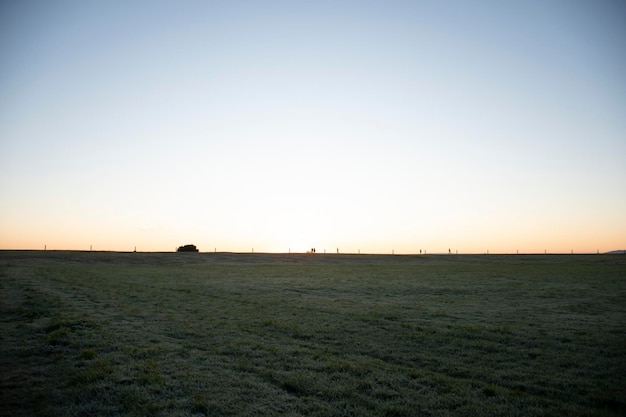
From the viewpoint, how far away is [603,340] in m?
15.2

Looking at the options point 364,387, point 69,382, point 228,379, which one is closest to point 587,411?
point 364,387

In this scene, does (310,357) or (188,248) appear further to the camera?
(188,248)

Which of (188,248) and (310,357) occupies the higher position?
(188,248)

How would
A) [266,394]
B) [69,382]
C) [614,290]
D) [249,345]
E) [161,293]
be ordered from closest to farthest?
[266,394] < [69,382] < [249,345] < [161,293] < [614,290]

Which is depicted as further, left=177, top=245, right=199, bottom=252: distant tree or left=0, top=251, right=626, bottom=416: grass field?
left=177, top=245, right=199, bottom=252: distant tree

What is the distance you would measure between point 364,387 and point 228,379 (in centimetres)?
401

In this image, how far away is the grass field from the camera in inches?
372

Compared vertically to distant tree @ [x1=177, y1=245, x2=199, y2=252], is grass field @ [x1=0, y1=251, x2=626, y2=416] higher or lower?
lower

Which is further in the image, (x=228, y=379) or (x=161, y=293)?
(x=161, y=293)

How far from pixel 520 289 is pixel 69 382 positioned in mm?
33562

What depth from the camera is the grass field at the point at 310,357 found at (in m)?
9.45

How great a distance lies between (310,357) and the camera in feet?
43.0

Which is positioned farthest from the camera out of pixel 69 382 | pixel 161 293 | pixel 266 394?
pixel 161 293

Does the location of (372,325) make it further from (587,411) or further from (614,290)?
(614,290)
